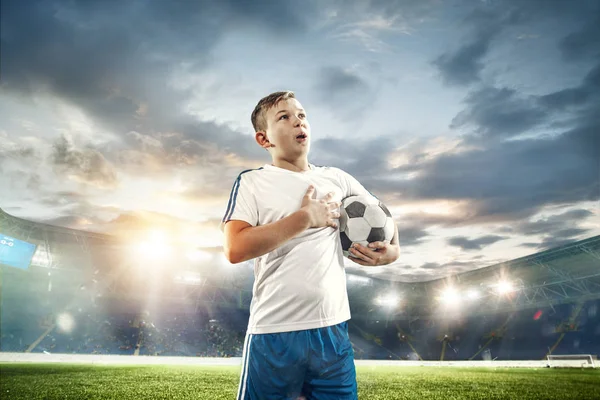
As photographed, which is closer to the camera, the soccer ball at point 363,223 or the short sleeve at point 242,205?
the short sleeve at point 242,205

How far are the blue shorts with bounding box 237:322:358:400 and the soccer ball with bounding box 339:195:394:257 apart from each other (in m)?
0.51

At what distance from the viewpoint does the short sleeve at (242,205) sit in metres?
1.62

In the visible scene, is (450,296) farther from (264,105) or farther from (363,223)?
(264,105)

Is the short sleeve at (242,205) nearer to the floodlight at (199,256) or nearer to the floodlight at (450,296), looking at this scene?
the floodlight at (199,256)

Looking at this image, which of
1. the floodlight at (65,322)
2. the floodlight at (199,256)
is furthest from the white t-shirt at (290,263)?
Answer: the floodlight at (65,322)

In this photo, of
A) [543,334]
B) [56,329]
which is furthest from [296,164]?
[543,334]

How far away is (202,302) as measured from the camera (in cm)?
2741

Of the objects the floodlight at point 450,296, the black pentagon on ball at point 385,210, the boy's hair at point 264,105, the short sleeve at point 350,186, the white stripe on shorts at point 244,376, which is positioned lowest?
the white stripe on shorts at point 244,376

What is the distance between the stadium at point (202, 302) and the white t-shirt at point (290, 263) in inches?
742

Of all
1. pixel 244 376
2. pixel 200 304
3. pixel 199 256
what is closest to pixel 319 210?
pixel 244 376

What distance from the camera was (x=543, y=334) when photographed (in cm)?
2517

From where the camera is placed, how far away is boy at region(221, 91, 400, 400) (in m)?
1.41

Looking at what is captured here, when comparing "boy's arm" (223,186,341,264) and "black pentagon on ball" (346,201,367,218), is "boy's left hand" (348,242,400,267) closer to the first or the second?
"black pentagon on ball" (346,201,367,218)

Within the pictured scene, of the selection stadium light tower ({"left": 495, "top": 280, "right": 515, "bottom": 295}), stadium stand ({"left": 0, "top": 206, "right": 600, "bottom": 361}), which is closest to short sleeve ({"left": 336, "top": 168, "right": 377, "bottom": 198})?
stadium stand ({"left": 0, "top": 206, "right": 600, "bottom": 361})
